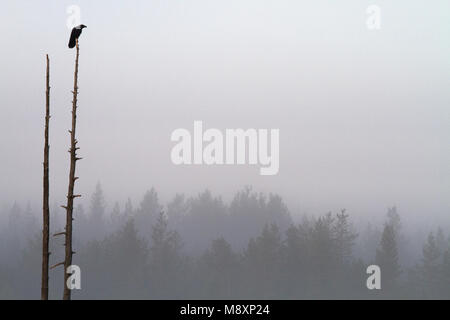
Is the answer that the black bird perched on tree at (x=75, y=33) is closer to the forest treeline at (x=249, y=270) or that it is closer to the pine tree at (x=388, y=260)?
the forest treeline at (x=249, y=270)

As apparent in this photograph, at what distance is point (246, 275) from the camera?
254ft

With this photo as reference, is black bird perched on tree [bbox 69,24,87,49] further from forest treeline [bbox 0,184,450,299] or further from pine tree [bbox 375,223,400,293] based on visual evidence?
pine tree [bbox 375,223,400,293]

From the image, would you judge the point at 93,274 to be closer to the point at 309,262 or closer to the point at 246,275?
the point at 246,275

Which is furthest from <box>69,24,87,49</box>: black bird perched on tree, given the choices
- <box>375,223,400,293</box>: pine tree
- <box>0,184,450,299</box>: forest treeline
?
<box>375,223,400,293</box>: pine tree

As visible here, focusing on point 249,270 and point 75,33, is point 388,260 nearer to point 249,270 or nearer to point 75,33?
point 249,270

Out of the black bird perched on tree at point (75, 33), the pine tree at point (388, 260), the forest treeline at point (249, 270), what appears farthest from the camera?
the forest treeline at point (249, 270)

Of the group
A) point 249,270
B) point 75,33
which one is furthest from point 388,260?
point 75,33

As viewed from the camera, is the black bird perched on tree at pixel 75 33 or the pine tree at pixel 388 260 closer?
the black bird perched on tree at pixel 75 33

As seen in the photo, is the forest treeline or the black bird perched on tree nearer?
the black bird perched on tree

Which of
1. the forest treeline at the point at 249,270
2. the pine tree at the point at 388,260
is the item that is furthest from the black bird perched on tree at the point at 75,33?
the pine tree at the point at 388,260

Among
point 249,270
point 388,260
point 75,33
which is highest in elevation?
point 75,33

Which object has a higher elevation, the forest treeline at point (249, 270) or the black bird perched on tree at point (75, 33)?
the black bird perched on tree at point (75, 33)
